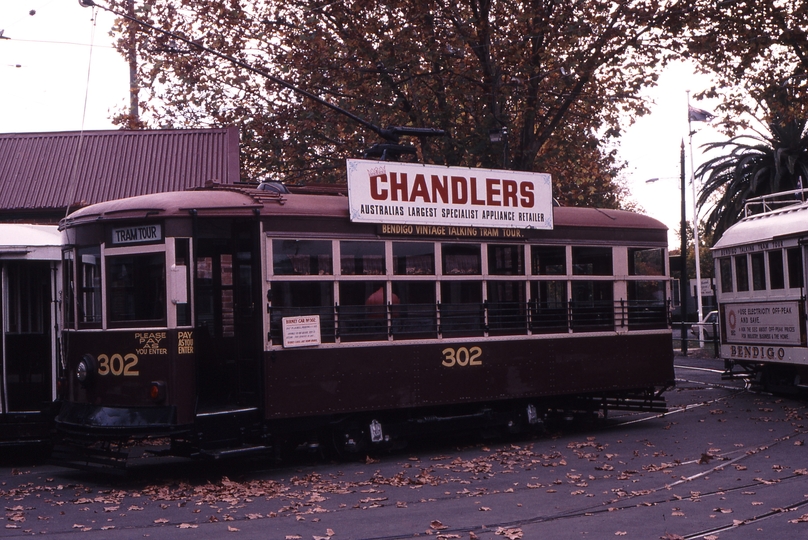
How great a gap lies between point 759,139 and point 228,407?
88.8ft

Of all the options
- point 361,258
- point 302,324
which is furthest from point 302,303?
point 361,258

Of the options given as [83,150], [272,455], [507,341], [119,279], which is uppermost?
[83,150]

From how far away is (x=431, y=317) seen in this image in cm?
1340

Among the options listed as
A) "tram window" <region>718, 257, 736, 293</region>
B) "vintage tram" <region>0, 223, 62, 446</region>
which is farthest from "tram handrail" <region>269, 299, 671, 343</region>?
"tram window" <region>718, 257, 736, 293</region>

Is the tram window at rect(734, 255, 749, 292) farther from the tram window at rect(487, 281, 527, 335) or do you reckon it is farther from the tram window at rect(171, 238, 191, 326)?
the tram window at rect(171, 238, 191, 326)

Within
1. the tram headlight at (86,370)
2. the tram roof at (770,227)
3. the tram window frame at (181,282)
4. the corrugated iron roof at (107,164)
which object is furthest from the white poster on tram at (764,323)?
the tram headlight at (86,370)

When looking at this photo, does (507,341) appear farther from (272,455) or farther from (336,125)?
(336,125)

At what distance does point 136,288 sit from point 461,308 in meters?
4.08

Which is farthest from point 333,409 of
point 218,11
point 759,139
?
point 759,139

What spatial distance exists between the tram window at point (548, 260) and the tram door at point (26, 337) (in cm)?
615

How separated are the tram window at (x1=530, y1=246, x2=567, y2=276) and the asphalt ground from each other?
225 centimetres

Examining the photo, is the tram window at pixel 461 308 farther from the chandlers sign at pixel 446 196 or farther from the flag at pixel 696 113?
the flag at pixel 696 113

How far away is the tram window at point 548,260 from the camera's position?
14500 mm

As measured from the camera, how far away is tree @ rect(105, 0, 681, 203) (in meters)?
20.2
